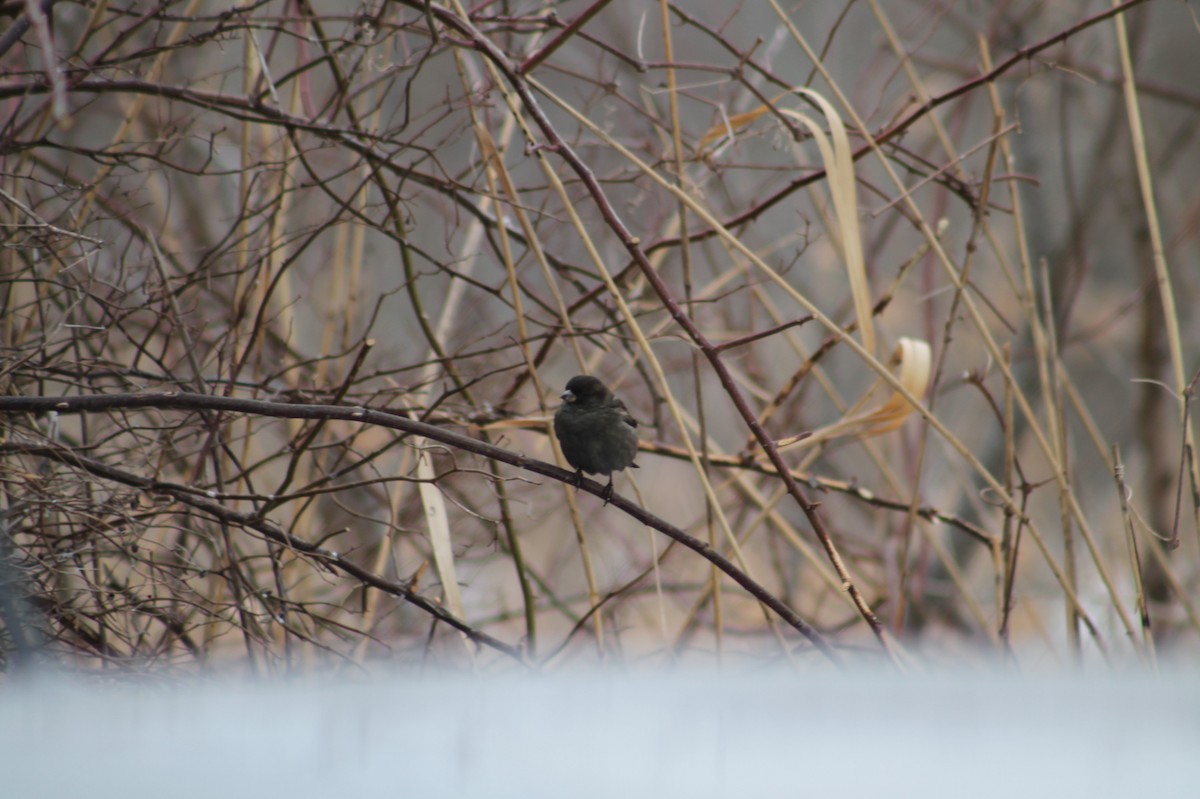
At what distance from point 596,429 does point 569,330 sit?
39 centimetres

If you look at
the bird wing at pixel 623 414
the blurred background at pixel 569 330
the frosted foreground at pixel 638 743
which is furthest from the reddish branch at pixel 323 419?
the bird wing at pixel 623 414

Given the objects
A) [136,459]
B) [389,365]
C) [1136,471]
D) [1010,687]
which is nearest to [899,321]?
[1136,471]

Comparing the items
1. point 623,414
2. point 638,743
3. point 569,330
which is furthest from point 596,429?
point 638,743

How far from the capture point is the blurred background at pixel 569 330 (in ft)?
4.84

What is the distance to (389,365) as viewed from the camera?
324 centimetres

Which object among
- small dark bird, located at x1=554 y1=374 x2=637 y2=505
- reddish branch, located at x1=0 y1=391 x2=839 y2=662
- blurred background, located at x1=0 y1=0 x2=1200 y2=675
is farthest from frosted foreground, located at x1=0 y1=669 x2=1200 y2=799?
small dark bird, located at x1=554 y1=374 x2=637 y2=505

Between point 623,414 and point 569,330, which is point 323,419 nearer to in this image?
point 569,330

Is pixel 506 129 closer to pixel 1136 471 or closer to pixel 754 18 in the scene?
pixel 754 18

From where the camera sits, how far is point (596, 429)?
2154 millimetres

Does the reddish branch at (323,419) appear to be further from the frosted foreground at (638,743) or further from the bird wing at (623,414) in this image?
the bird wing at (623,414)

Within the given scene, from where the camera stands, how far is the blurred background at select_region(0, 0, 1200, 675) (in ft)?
4.84

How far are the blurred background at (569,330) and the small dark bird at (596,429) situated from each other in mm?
70

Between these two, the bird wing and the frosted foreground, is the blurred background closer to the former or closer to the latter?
the bird wing

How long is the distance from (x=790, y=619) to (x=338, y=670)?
0.71 metres
